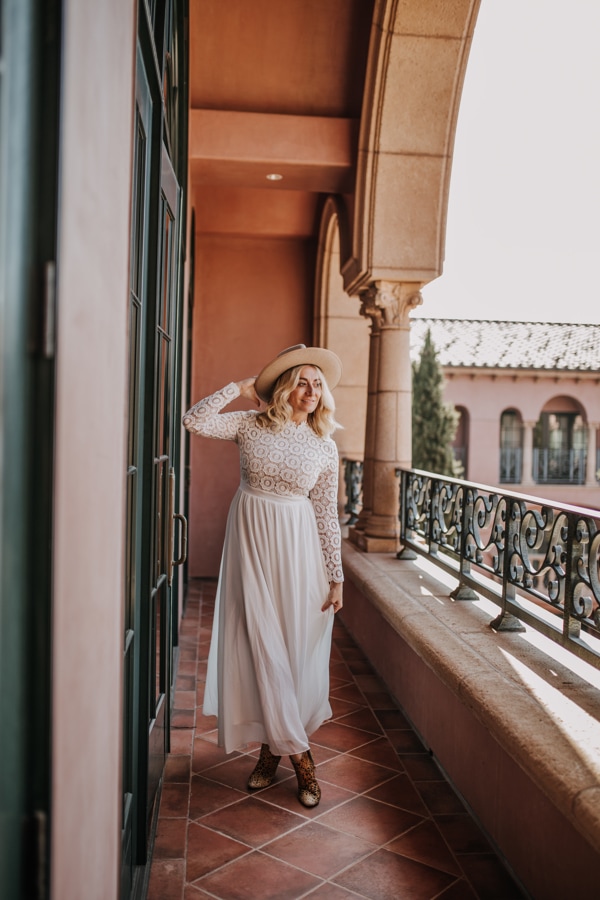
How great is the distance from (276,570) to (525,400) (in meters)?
26.2

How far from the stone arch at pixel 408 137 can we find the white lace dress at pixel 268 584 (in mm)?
3166

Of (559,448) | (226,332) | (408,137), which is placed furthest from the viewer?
(559,448)

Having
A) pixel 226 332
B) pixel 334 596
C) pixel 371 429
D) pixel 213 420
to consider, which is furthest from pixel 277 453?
pixel 226 332

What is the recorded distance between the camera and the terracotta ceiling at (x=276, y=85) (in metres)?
5.99

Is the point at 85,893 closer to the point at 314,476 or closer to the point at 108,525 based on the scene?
the point at 108,525

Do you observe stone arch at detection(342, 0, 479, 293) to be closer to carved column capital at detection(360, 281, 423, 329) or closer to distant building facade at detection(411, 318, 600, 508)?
carved column capital at detection(360, 281, 423, 329)

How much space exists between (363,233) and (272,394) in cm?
307


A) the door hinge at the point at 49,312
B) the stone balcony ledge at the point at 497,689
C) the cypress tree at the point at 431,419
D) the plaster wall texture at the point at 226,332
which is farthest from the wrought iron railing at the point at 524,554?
the cypress tree at the point at 431,419

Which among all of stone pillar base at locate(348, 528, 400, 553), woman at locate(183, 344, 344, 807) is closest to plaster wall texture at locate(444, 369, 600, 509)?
stone pillar base at locate(348, 528, 400, 553)

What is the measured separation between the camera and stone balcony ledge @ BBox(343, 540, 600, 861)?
2.45 metres

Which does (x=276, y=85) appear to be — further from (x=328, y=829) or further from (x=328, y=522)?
(x=328, y=829)

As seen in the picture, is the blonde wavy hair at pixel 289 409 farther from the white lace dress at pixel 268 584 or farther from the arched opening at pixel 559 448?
the arched opening at pixel 559 448

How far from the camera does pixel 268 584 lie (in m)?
3.57

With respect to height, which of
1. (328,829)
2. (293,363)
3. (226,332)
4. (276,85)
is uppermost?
(276,85)
